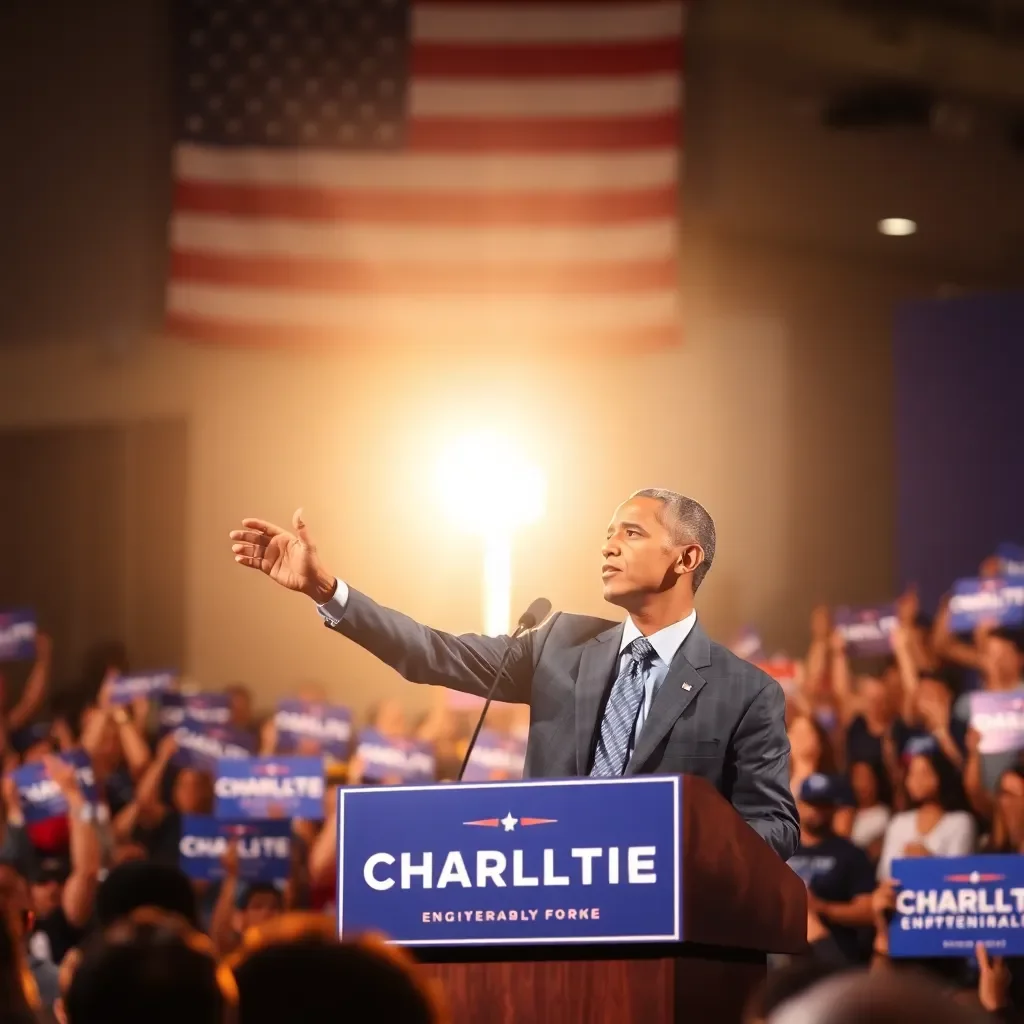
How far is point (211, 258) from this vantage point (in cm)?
1084

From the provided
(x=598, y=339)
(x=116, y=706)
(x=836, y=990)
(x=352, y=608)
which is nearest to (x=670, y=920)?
(x=352, y=608)

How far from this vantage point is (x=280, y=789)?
7.67 metres

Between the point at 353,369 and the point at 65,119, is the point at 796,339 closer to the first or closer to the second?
the point at 353,369

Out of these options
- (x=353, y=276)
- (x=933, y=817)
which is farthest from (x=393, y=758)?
(x=353, y=276)

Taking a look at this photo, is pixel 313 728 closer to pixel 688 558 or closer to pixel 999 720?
pixel 999 720

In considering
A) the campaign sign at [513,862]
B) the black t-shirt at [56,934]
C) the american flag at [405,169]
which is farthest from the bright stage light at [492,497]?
the campaign sign at [513,862]

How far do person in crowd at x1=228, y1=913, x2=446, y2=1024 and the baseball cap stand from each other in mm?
4863

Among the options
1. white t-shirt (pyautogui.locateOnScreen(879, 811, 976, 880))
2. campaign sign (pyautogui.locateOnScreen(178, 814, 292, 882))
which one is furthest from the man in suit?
campaign sign (pyautogui.locateOnScreen(178, 814, 292, 882))

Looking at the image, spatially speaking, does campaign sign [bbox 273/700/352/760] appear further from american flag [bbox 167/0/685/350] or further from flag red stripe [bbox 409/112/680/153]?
flag red stripe [bbox 409/112/680/153]

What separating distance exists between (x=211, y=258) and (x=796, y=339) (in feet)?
11.2

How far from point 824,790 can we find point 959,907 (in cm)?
76

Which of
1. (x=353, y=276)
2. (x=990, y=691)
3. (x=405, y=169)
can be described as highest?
(x=405, y=169)

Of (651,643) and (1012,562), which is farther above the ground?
(1012,562)

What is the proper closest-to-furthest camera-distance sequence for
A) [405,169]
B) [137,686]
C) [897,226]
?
1. [137,686]
2. [405,169]
3. [897,226]
